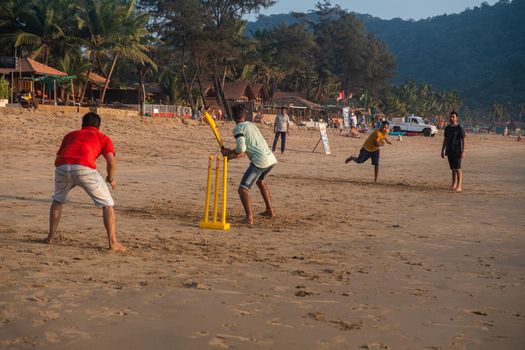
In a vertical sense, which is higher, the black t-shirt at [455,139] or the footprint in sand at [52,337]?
the black t-shirt at [455,139]

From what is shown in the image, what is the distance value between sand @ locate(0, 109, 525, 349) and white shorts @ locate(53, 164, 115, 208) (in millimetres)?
509

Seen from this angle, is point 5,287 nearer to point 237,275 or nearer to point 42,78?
point 237,275

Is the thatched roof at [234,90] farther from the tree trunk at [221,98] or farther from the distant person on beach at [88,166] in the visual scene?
the distant person on beach at [88,166]

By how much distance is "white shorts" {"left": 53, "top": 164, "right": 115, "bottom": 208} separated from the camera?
238 inches

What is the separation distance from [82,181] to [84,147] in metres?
0.32

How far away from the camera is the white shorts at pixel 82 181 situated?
6.05 meters

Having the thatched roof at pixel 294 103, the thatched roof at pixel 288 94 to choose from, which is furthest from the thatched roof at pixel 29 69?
the thatched roof at pixel 288 94

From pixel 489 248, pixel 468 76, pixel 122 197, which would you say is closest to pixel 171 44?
pixel 122 197

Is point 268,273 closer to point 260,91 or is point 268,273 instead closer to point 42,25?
point 42,25

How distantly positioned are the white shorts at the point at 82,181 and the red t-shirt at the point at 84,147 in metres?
0.06

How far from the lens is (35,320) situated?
13.1 feet

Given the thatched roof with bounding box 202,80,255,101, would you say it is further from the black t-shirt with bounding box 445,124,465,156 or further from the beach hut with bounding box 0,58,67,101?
the black t-shirt with bounding box 445,124,465,156

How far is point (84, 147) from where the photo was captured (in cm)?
610

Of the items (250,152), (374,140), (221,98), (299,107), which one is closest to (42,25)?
(221,98)
